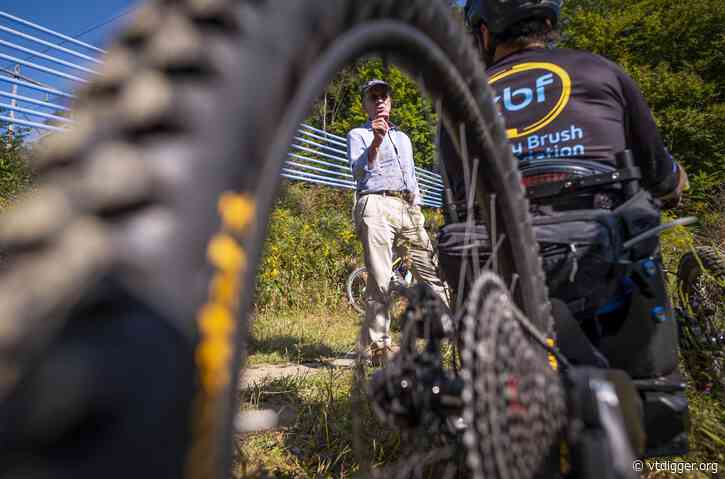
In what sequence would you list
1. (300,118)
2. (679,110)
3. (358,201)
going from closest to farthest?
1. (300,118)
2. (358,201)
3. (679,110)

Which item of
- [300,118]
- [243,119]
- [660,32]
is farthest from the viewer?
[660,32]

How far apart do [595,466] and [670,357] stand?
0.94m

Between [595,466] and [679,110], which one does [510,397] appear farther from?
[679,110]

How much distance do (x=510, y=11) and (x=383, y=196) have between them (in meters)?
1.76

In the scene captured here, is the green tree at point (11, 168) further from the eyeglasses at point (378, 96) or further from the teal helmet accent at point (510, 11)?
the teal helmet accent at point (510, 11)

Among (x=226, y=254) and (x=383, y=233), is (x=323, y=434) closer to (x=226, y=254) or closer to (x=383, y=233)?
(x=226, y=254)

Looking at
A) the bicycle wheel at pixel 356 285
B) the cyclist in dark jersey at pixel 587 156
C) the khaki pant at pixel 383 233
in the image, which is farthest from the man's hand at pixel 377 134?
the bicycle wheel at pixel 356 285

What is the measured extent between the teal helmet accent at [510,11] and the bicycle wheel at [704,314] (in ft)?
3.63

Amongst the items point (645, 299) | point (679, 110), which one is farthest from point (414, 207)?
point (679, 110)

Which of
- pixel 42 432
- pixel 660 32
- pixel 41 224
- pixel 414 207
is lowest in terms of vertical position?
pixel 42 432

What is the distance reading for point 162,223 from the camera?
1.04 ft

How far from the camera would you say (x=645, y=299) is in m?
1.32

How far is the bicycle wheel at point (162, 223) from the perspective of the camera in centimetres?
28

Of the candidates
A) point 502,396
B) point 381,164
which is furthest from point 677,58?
point 502,396
